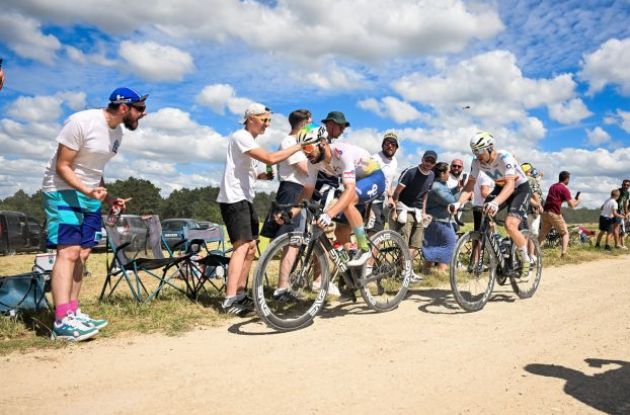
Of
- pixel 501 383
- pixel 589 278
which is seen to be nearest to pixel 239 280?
pixel 501 383

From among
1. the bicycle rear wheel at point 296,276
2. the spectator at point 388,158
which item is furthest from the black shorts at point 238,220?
the spectator at point 388,158

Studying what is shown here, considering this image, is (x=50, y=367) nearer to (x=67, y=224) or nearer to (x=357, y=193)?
(x=67, y=224)

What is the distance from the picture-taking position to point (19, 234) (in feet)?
56.5

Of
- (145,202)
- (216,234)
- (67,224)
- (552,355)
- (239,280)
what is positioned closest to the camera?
(552,355)

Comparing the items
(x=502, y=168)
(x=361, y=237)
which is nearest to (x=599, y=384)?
(x=361, y=237)

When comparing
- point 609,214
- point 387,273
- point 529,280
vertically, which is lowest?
point 529,280

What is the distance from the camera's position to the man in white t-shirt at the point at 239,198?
5.11 m

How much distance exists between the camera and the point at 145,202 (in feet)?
257

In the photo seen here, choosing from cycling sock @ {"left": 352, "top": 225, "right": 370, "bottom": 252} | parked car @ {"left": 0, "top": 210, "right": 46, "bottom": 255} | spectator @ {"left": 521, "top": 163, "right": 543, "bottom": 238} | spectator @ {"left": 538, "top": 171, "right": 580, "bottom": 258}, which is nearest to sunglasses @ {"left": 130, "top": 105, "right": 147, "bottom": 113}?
cycling sock @ {"left": 352, "top": 225, "right": 370, "bottom": 252}

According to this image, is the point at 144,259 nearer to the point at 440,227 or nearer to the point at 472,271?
the point at 472,271

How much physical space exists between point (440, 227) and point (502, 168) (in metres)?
2.21

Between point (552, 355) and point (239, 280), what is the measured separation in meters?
3.23

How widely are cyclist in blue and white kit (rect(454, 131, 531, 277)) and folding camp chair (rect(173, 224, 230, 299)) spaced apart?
331 cm

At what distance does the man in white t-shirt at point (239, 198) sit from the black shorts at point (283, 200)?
385mm
